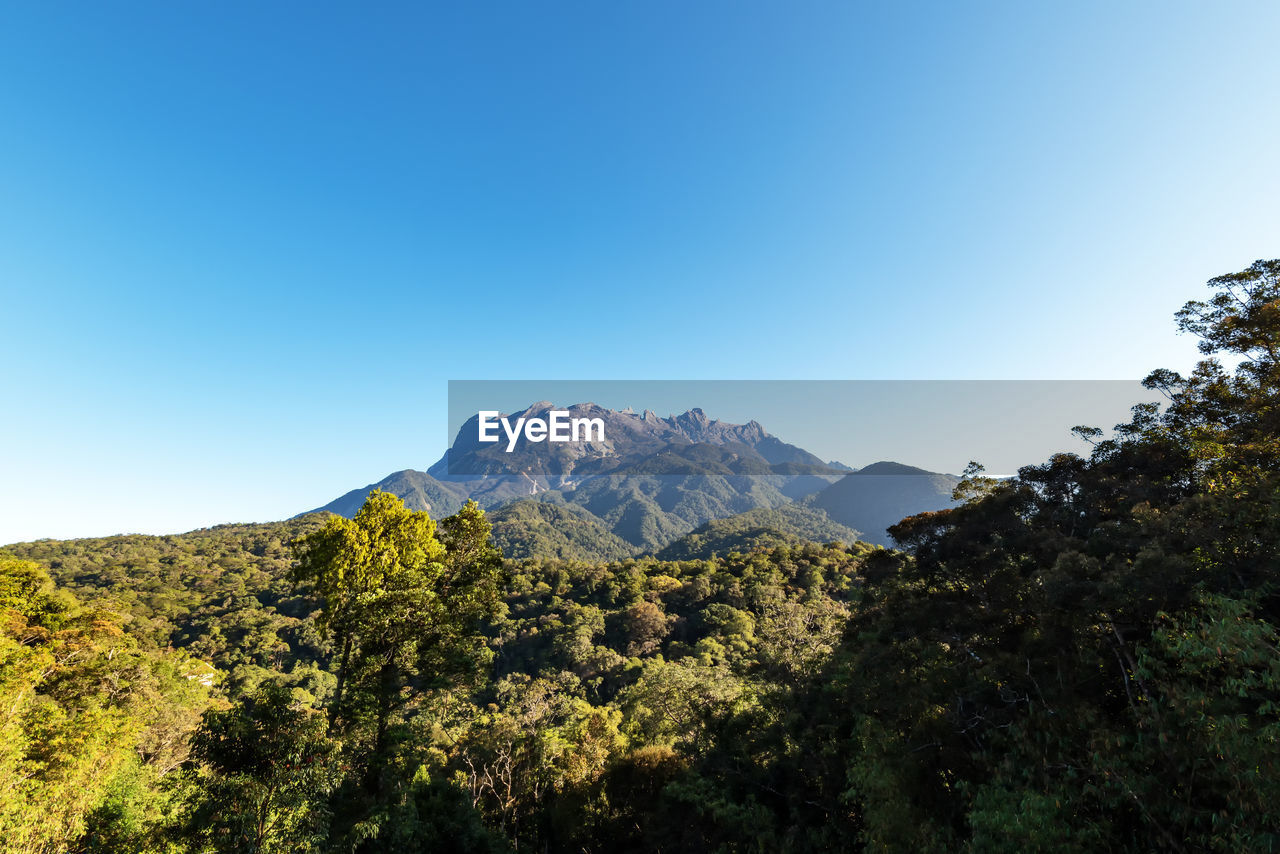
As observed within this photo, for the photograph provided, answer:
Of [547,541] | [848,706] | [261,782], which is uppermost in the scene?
[261,782]

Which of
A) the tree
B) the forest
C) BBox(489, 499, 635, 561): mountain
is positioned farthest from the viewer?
BBox(489, 499, 635, 561): mountain

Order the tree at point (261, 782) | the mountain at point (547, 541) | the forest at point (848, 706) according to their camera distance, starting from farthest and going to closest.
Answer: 1. the mountain at point (547, 541)
2. the tree at point (261, 782)
3. the forest at point (848, 706)

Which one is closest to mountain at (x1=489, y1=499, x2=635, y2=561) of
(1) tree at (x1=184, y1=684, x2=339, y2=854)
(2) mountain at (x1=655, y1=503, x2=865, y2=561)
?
(2) mountain at (x1=655, y1=503, x2=865, y2=561)

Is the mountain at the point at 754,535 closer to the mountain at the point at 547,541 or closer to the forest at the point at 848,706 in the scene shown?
the mountain at the point at 547,541

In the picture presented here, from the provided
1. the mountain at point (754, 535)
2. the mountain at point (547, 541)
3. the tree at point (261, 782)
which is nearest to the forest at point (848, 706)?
the tree at point (261, 782)

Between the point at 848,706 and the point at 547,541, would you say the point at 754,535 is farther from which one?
the point at 848,706

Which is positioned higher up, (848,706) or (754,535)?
(848,706)

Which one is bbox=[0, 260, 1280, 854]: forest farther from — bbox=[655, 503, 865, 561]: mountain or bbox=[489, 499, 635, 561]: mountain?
bbox=[489, 499, 635, 561]: mountain

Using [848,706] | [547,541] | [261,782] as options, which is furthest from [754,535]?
[261,782]

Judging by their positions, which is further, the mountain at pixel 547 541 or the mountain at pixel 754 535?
the mountain at pixel 547 541
